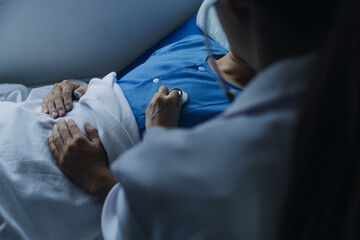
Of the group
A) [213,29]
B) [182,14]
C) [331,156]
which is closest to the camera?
[331,156]

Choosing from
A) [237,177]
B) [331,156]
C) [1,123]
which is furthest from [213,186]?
[1,123]

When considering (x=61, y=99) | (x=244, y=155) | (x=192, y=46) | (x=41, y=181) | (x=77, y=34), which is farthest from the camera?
(x=77, y=34)

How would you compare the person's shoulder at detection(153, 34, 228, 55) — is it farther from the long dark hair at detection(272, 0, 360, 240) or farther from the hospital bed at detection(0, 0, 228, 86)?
the long dark hair at detection(272, 0, 360, 240)

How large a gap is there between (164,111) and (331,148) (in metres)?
0.51

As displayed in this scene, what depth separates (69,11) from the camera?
1.35 m

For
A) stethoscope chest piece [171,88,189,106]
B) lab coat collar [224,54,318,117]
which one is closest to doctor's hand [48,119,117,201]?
stethoscope chest piece [171,88,189,106]

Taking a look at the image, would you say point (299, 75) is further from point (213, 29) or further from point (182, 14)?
point (182, 14)

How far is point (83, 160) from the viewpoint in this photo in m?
0.84

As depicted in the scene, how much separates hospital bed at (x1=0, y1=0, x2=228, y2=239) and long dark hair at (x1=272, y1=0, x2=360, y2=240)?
2.94ft

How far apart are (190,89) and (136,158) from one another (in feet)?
1.86

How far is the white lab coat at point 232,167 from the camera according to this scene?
0.40 m

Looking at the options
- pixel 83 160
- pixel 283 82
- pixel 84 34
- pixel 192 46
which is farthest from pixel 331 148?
pixel 84 34

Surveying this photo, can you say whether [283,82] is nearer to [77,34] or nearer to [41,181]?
[41,181]

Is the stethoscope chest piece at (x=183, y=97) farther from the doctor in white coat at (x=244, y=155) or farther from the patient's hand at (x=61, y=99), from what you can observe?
the doctor in white coat at (x=244, y=155)
